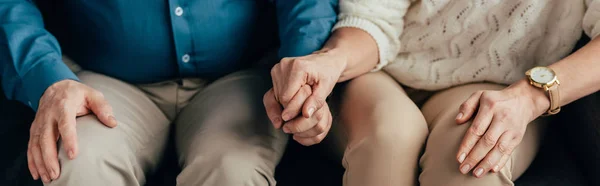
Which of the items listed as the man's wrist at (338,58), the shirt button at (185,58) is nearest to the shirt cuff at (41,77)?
the shirt button at (185,58)

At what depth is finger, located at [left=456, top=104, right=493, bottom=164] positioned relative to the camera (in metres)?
1.00

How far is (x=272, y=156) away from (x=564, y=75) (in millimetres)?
510

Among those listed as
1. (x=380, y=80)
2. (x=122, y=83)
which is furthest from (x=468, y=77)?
(x=122, y=83)

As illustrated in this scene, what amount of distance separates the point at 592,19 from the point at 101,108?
2.78 ft

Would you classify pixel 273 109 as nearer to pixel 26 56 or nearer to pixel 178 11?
pixel 178 11

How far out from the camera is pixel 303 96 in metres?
1.10

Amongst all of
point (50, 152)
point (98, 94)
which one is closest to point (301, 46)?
point (98, 94)

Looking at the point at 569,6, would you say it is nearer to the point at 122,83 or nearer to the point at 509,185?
the point at 509,185

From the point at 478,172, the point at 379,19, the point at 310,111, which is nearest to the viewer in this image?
the point at 478,172

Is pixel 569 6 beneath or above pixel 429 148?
above

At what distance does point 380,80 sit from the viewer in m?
1.26

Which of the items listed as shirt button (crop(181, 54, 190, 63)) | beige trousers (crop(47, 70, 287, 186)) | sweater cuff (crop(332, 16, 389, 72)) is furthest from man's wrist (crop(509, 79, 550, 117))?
shirt button (crop(181, 54, 190, 63))

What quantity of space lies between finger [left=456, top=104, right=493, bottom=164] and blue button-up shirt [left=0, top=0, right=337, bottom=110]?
35cm

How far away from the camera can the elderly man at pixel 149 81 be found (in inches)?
43.7
